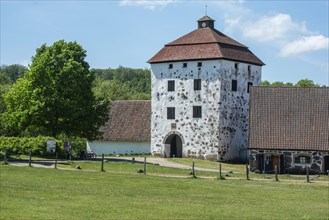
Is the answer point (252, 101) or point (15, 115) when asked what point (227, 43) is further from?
point (15, 115)

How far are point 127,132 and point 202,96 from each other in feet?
36.7

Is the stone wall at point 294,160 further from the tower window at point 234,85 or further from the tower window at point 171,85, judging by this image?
the tower window at point 171,85

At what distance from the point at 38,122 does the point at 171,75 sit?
1542 centimetres

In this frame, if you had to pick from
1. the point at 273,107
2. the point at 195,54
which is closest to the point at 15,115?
the point at 195,54

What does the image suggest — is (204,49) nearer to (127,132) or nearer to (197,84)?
(197,84)

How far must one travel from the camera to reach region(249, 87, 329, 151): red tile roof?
53344mm

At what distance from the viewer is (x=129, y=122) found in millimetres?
70812

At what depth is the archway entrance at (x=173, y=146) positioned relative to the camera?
64.8m

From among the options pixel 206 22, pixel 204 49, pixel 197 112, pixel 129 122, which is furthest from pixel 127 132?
pixel 206 22

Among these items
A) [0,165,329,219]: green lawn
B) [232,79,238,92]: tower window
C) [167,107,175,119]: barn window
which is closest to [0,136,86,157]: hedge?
[0,165,329,219]: green lawn

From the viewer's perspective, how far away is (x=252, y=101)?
56.2 meters

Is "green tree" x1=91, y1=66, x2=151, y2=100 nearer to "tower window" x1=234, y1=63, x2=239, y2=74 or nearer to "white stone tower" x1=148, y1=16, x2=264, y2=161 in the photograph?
"white stone tower" x1=148, y1=16, x2=264, y2=161

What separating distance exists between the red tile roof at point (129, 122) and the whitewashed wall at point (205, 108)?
3.75 m

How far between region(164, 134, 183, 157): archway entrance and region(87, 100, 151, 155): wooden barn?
387 cm
